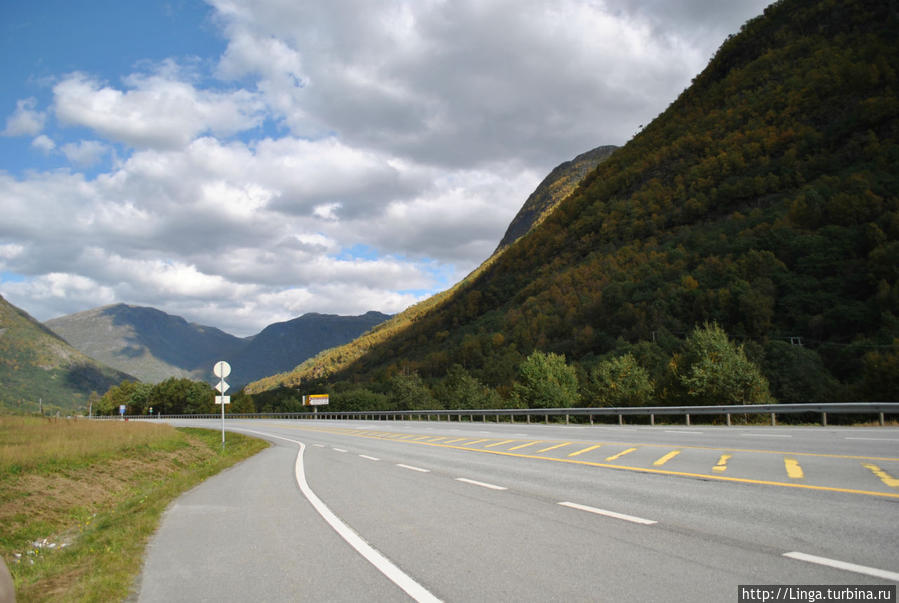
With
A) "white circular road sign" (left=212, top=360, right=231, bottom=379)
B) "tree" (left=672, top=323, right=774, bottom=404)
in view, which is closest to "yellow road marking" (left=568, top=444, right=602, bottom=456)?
"white circular road sign" (left=212, top=360, right=231, bottom=379)

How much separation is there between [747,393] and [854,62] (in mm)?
118894

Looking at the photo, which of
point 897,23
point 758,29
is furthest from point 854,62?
point 758,29

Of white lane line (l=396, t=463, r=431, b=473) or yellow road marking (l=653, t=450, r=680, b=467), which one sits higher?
yellow road marking (l=653, t=450, r=680, b=467)

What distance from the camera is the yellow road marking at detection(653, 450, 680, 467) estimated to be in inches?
406

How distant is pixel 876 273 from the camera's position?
66.5 meters

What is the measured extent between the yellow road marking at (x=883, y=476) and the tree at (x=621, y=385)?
24.0m

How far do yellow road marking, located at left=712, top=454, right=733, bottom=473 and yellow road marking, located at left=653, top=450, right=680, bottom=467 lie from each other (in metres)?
0.93

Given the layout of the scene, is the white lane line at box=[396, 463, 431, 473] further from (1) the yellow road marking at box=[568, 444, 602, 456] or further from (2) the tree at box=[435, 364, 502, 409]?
(2) the tree at box=[435, 364, 502, 409]

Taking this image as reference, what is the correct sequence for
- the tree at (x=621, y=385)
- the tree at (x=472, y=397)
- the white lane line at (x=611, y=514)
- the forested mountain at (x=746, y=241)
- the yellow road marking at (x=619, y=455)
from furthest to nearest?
the forested mountain at (x=746, y=241), the tree at (x=472, y=397), the tree at (x=621, y=385), the yellow road marking at (x=619, y=455), the white lane line at (x=611, y=514)

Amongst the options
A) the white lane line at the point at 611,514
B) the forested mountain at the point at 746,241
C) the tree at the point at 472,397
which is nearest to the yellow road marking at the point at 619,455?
the white lane line at the point at 611,514

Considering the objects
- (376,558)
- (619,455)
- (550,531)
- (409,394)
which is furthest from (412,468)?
(409,394)

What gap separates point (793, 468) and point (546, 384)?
107 feet

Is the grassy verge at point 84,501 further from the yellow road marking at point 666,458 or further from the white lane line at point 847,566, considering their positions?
the yellow road marking at point 666,458

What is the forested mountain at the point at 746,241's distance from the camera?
211ft
